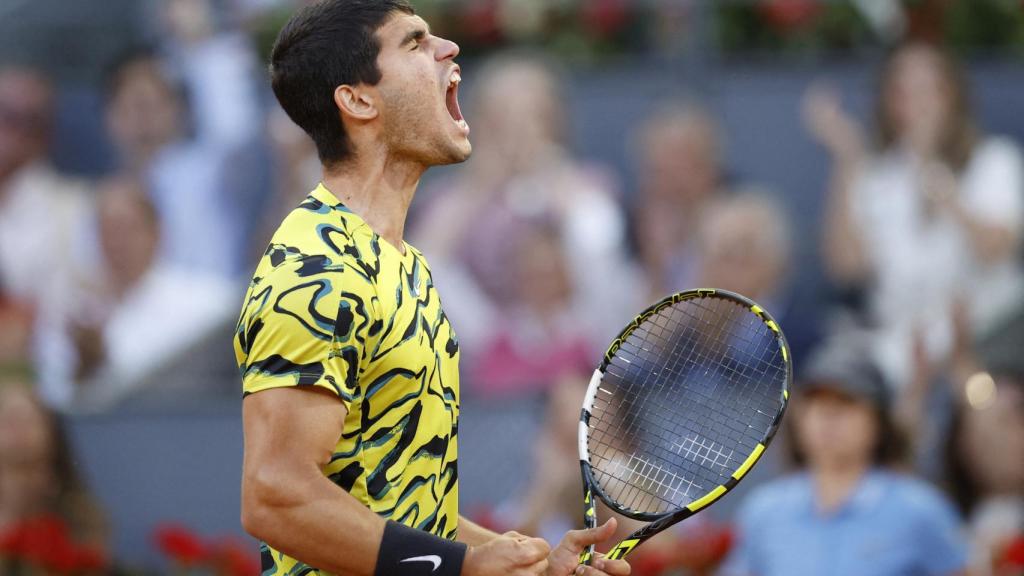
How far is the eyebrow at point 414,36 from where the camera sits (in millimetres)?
2750

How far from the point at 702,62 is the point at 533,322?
1.83 m

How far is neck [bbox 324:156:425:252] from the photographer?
272 cm

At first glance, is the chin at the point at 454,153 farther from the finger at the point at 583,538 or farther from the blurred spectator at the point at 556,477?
the blurred spectator at the point at 556,477

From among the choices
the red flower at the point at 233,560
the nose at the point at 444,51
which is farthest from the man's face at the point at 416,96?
the red flower at the point at 233,560

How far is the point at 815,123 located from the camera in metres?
7.76

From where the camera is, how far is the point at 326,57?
269cm

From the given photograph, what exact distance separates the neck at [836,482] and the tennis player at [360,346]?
249 centimetres

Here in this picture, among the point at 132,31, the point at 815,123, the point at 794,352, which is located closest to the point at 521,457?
the point at 794,352

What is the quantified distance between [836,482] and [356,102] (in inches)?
117

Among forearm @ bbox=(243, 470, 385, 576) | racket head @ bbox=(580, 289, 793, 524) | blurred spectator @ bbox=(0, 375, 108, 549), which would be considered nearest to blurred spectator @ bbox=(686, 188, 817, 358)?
racket head @ bbox=(580, 289, 793, 524)

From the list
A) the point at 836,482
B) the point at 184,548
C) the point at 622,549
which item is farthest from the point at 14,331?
the point at 622,549

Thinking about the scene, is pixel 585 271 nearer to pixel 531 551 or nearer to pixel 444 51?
pixel 444 51

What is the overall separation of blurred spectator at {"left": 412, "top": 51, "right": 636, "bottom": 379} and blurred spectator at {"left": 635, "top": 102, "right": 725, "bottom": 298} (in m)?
0.14

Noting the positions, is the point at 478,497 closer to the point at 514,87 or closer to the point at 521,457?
the point at 521,457
